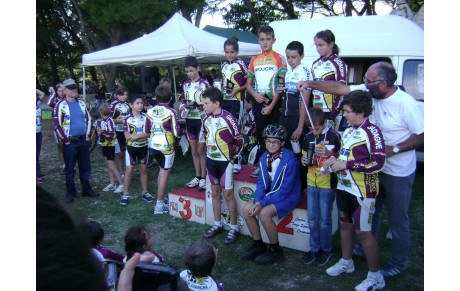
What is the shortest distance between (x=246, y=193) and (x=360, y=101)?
2.09 metres

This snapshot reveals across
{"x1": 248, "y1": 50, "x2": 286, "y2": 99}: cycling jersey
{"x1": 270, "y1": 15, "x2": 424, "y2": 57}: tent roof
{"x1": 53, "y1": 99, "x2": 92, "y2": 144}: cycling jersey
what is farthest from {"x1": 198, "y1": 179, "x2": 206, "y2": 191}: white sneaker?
{"x1": 270, "y1": 15, "x2": 424, "y2": 57}: tent roof

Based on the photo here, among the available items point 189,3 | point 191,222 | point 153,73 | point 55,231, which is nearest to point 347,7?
point 189,3

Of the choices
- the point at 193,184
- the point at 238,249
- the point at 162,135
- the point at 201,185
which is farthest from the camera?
the point at 193,184

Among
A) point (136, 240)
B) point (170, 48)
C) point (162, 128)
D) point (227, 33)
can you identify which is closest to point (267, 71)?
point (162, 128)

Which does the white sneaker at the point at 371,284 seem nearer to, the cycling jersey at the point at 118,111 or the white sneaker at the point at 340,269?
the white sneaker at the point at 340,269

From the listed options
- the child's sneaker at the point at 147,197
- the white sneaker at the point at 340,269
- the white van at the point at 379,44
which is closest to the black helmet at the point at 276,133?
the white sneaker at the point at 340,269

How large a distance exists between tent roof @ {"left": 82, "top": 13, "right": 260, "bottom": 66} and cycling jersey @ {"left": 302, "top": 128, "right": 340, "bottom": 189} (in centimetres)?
468

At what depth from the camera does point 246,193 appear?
4.75 meters

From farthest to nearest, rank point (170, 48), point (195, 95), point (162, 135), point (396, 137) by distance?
point (170, 48) < point (195, 95) < point (162, 135) < point (396, 137)

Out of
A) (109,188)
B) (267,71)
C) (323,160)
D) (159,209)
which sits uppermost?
(267,71)

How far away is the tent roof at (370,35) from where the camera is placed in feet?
22.2

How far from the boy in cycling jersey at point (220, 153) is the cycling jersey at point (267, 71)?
75cm

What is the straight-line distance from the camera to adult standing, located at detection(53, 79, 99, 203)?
5.97 metres

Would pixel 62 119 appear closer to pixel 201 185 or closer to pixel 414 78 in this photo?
pixel 201 185
